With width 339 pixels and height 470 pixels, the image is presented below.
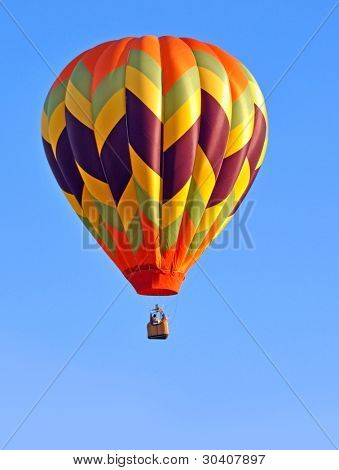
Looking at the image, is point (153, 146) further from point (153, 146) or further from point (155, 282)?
point (155, 282)

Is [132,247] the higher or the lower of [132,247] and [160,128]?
the lower

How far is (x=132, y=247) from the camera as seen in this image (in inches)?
901

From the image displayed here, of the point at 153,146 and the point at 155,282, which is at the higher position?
the point at 153,146

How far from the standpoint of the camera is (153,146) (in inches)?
891

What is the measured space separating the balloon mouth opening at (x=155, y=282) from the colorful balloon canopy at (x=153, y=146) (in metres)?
0.01

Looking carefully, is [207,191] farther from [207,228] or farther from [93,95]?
[93,95]

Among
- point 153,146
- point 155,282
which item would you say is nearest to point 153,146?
point 153,146

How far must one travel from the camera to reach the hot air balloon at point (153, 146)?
22.7 meters

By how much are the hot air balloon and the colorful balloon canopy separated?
0.01 m

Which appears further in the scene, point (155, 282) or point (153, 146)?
point (155, 282)

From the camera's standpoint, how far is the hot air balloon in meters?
22.7

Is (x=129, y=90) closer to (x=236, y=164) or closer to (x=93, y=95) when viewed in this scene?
(x=93, y=95)

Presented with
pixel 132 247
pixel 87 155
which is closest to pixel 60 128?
pixel 87 155

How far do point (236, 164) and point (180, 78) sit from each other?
156cm
